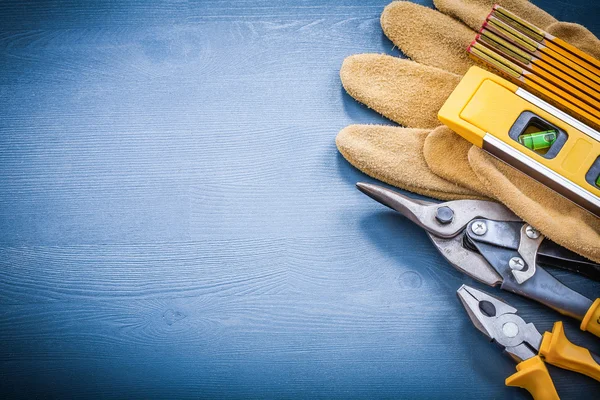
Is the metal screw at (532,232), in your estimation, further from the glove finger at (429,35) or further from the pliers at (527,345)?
the glove finger at (429,35)

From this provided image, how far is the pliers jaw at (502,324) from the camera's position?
792 millimetres

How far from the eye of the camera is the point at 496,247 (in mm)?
833

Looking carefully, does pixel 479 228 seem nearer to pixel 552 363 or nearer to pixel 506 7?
pixel 552 363

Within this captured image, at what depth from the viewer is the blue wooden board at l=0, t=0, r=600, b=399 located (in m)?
0.85

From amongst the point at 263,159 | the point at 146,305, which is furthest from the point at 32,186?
the point at 263,159

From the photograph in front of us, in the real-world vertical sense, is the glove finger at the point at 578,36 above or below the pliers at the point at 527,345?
above

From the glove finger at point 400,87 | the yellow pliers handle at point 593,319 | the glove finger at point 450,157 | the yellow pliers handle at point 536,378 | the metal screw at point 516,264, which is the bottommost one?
the yellow pliers handle at point 536,378

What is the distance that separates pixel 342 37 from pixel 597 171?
48 cm

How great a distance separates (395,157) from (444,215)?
0.42 ft

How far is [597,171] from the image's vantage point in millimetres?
819

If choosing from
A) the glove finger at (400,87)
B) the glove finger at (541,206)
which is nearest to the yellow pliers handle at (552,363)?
the glove finger at (541,206)

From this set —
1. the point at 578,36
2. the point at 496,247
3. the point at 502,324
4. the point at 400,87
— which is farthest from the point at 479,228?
the point at 578,36

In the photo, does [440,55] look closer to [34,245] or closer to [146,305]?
[146,305]

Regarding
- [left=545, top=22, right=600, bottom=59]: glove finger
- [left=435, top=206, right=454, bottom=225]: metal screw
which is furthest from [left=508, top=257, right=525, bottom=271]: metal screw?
[left=545, top=22, right=600, bottom=59]: glove finger
